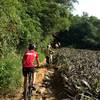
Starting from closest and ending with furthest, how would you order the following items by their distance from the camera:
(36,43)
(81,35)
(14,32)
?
(14,32) < (36,43) < (81,35)

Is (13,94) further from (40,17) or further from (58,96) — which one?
(40,17)

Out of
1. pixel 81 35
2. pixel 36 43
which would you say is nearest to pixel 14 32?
pixel 36 43

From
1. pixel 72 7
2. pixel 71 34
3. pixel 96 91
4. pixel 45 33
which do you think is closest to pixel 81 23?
pixel 71 34

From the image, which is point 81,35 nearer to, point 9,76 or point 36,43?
point 36,43

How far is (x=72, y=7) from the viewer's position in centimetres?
3894

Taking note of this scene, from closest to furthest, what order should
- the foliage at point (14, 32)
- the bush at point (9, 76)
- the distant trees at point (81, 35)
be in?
the bush at point (9, 76)
the foliage at point (14, 32)
the distant trees at point (81, 35)

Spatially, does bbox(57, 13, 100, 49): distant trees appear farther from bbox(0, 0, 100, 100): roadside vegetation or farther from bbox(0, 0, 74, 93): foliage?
bbox(0, 0, 74, 93): foliage

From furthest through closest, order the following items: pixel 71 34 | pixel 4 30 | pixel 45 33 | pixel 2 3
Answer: pixel 71 34 → pixel 45 33 → pixel 2 3 → pixel 4 30

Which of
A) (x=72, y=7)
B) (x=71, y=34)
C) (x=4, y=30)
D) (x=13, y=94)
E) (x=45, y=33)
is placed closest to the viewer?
(x=13, y=94)

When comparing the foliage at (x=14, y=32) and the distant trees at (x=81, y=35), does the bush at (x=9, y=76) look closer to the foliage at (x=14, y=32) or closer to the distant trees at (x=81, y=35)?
the foliage at (x=14, y=32)

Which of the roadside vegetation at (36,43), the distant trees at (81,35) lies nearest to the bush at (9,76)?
the roadside vegetation at (36,43)

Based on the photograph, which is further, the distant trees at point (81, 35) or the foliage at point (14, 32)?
the distant trees at point (81, 35)

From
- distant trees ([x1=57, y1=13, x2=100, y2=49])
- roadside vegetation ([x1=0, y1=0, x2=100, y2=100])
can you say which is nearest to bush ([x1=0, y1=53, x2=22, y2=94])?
roadside vegetation ([x1=0, y1=0, x2=100, y2=100])

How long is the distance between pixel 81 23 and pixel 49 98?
5148 cm
